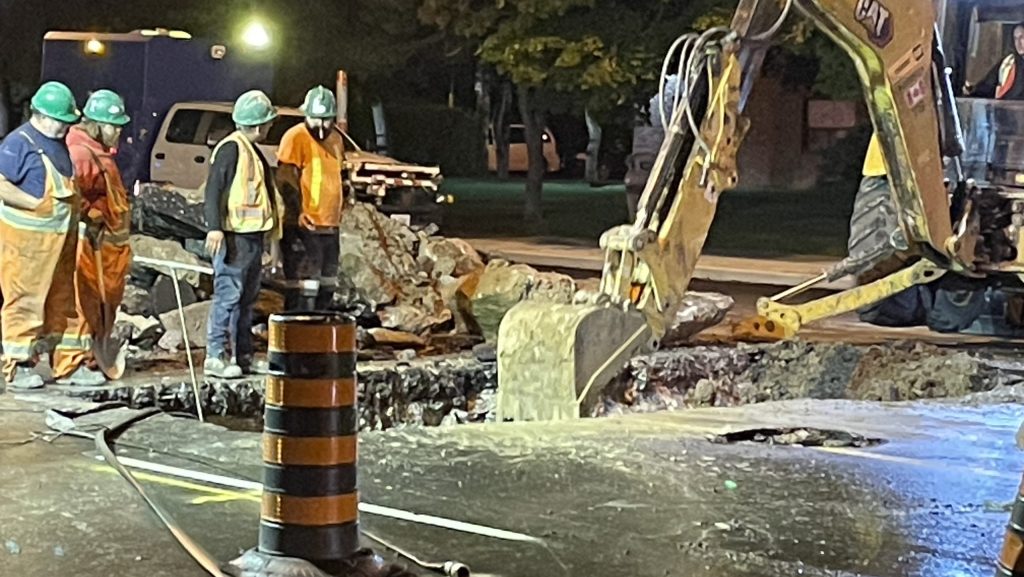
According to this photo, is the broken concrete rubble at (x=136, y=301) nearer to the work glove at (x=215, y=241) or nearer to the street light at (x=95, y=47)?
the work glove at (x=215, y=241)

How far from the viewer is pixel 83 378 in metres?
11.2

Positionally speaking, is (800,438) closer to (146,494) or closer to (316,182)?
(146,494)

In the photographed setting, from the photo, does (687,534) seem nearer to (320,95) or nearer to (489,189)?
(320,95)

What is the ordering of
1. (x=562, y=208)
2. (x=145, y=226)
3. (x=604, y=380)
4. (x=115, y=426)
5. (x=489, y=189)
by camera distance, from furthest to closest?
(x=489, y=189)
(x=562, y=208)
(x=145, y=226)
(x=604, y=380)
(x=115, y=426)

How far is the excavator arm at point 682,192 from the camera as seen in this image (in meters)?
10.1

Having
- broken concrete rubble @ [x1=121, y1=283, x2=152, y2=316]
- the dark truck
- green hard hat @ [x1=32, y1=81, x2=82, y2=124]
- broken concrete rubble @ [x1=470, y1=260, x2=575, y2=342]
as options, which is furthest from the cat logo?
the dark truck

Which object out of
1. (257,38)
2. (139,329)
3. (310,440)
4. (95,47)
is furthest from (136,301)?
(257,38)

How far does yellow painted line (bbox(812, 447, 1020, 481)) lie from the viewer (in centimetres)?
840

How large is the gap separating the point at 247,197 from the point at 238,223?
202 millimetres

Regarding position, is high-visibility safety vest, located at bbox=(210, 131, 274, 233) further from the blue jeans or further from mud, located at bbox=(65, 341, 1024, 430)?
mud, located at bbox=(65, 341, 1024, 430)

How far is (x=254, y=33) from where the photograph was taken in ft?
81.9

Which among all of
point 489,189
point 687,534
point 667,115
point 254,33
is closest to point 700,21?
point 254,33

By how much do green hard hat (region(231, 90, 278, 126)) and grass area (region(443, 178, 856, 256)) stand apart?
50.5ft

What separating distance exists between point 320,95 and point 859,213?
190 inches
